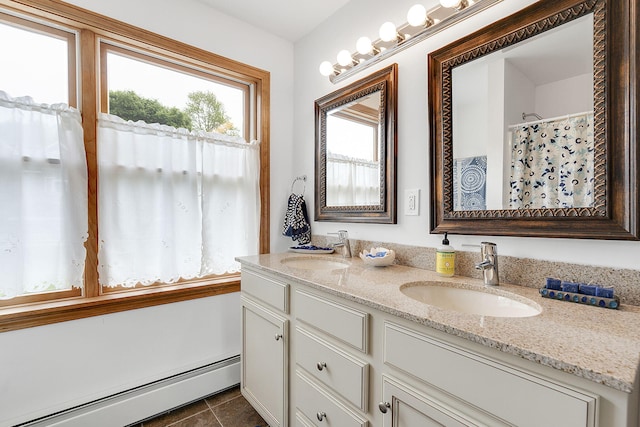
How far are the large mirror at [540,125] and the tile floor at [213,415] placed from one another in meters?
1.45

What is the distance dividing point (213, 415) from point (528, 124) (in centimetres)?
206

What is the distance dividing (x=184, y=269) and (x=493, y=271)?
5.27 feet

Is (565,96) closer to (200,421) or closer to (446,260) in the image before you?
(446,260)

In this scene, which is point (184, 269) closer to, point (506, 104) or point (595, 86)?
point (506, 104)

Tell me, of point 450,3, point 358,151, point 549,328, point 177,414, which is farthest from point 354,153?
point 177,414

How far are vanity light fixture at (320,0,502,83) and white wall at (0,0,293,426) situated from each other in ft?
1.96

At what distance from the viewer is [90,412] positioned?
1.44 m

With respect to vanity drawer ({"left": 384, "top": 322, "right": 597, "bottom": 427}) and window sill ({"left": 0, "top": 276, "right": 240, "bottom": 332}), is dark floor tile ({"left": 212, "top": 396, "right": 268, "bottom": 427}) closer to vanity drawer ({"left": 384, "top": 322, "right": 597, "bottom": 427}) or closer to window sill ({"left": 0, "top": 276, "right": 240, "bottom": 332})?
window sill ({"left": 0, "top": 276, "right": 240, "bottom": 332})

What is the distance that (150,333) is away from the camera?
1.66 m

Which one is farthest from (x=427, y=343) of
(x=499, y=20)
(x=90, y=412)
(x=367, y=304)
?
(x=90, y=412)

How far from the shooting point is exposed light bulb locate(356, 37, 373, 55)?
1564 millimetres

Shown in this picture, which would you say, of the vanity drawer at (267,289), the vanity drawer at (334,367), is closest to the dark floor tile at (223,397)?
the vanity drawer at (267,289)

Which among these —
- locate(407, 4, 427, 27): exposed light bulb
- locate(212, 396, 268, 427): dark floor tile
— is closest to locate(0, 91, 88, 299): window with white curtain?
locate(212, 396, 268, 427): dark floor tile

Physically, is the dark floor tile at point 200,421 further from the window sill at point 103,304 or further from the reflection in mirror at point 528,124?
the reflection in mirror at point 528,124
